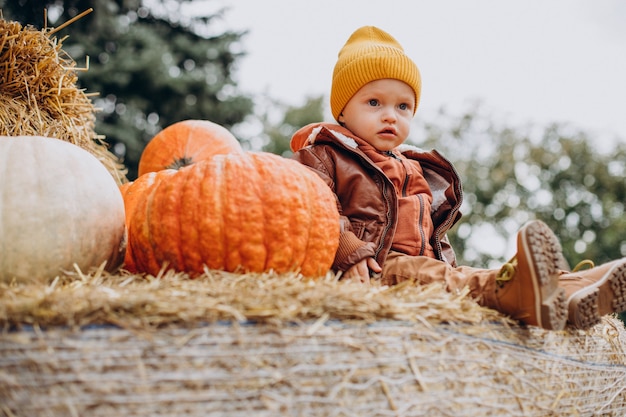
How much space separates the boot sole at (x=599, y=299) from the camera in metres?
1.96

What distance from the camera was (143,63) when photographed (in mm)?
9281

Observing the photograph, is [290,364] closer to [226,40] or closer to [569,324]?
[569,324]

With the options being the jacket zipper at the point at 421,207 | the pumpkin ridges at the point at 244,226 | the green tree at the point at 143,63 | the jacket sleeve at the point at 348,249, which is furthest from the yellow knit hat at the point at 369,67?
the green tree at the point at 143,63

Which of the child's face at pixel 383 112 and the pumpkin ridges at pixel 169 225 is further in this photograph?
the child's face at pixel 383 112

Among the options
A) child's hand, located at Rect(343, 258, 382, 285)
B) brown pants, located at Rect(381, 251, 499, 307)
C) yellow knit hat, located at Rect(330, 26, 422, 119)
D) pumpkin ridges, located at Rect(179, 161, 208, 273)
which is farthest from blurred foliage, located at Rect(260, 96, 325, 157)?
pumpkin ridges, located at Rect(179, 161, 208, 273)

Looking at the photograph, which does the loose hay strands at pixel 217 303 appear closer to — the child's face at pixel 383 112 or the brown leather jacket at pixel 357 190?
the brown leather jacket at pixel 357 190

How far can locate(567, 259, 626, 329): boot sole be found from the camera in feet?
6.45

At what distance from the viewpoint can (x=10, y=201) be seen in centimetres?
187

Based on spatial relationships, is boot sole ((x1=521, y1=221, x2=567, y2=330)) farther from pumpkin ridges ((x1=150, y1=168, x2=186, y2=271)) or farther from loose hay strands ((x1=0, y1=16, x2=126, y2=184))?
loose hay strands ((x1=0, y1=16, x2=126, y2=184))

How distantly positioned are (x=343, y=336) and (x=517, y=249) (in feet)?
2.32

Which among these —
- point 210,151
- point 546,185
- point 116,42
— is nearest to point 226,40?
point 116,42

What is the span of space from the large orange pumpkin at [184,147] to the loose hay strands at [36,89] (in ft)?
2.18

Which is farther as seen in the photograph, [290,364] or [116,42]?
[116,42]

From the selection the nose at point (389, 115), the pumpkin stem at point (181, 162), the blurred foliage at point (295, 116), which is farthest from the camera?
the blurred foliage at point (295, 116)
